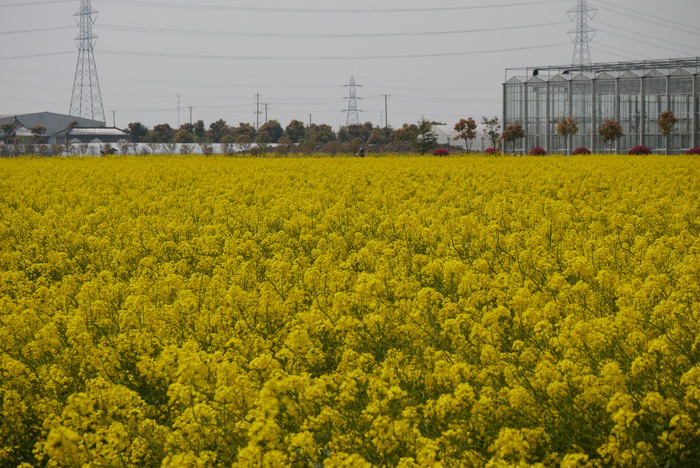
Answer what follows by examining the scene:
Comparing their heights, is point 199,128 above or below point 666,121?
above

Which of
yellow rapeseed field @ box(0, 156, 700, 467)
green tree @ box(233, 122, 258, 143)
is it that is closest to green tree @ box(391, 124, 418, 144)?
green tree @ box(233, 122, 258, 143)

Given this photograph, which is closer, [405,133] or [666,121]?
[666,121]

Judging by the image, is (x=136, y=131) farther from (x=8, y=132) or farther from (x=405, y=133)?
(x=405, y=133)

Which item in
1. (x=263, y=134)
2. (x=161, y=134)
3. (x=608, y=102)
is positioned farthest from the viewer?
(x=161, y=134)

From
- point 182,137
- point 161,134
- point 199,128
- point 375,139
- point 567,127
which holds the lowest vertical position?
point 567,127

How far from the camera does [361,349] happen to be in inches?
202

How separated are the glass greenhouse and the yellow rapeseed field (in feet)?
126

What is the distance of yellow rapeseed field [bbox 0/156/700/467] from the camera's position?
12.3 feet

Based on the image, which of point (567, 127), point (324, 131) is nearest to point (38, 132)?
point (324, 131)

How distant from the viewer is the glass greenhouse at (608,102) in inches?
1795

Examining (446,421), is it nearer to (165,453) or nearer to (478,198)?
(165,453)

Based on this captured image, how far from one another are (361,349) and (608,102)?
47.2 m

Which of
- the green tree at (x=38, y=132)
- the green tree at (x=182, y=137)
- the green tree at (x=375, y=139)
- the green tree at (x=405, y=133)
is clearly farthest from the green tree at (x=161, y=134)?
the green tree at (x=405, y=133)

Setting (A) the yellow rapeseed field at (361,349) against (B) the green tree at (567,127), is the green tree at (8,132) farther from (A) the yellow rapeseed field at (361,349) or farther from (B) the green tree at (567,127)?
(A) the yellow rapeseed field at (361,349)
